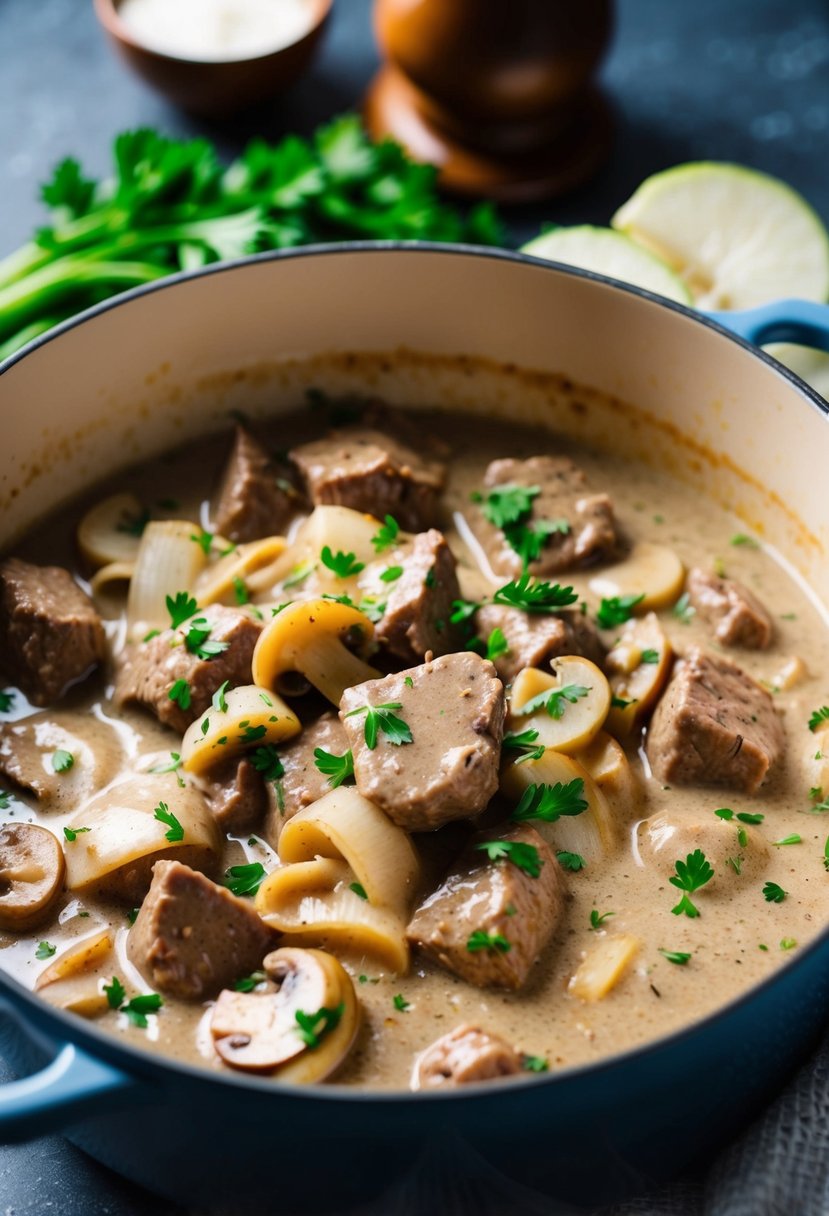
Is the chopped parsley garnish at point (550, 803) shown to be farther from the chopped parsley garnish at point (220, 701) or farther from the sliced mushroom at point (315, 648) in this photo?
the chopped parsley garnish at point (220, 701)

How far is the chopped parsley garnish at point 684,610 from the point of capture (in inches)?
161

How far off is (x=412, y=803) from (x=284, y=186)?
103 inches

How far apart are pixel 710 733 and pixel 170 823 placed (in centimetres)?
139

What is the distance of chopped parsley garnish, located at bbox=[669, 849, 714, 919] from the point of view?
3297mm

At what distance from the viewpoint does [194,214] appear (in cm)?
486

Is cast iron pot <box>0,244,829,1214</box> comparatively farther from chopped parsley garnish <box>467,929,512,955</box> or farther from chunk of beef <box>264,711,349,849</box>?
chunk of beef <box>264,711,349,849</box>

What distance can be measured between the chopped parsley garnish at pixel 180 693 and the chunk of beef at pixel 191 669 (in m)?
0.02

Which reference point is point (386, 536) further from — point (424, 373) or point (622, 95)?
point (622, 95)

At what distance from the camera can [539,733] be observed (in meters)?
3.56

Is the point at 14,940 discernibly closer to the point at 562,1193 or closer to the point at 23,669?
the point at 23,669

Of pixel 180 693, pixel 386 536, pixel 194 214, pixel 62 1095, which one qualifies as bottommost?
pixel 386 536

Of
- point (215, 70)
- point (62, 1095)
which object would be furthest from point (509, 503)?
point (215, 70)

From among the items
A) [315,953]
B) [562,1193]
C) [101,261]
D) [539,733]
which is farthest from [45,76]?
[562,1193]

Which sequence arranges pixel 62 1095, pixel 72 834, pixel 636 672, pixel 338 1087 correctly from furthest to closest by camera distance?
1. pixel 636 672
2. pixel 72 834
3. pixel 338 1087
4. pixel 62 1095
